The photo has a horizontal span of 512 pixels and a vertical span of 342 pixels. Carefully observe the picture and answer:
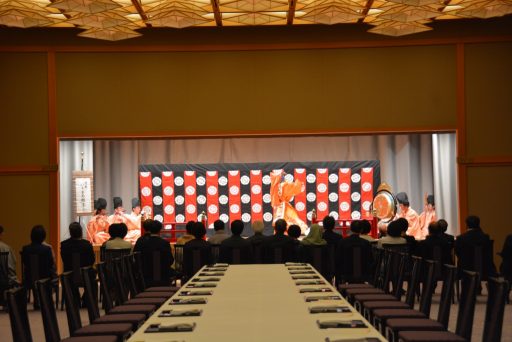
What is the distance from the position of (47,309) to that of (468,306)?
7.94ft

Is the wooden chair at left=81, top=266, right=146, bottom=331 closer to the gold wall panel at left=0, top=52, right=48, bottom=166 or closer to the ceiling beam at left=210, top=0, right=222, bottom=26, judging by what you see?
the ceiling beam at left=210, top=0, right=222, bottom=26

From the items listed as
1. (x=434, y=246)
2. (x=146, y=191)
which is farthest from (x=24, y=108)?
(x=434, y=246)

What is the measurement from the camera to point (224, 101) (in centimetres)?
1450

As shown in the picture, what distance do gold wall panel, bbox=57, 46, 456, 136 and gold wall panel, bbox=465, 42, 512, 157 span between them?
0.31m

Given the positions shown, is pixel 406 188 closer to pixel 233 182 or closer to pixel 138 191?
pixel 233 182

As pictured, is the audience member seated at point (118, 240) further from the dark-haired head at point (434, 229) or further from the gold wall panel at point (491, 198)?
the gold wall panel at point (491, 198)

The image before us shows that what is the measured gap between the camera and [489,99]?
14.4m

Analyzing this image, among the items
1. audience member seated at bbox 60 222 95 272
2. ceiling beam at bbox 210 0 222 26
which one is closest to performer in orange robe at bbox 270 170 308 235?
ceiling beam at bbox 210 0 222 26

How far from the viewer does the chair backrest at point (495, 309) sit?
4406mm

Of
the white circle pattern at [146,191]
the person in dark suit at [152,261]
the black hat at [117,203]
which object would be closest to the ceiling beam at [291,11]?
the person in dark suit at [152,261]

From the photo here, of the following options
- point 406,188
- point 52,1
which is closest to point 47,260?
point 52,1

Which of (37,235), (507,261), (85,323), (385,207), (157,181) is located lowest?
(85,323)

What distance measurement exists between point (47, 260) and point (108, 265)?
3719 mm

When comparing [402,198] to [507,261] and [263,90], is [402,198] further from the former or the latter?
[507,261]
